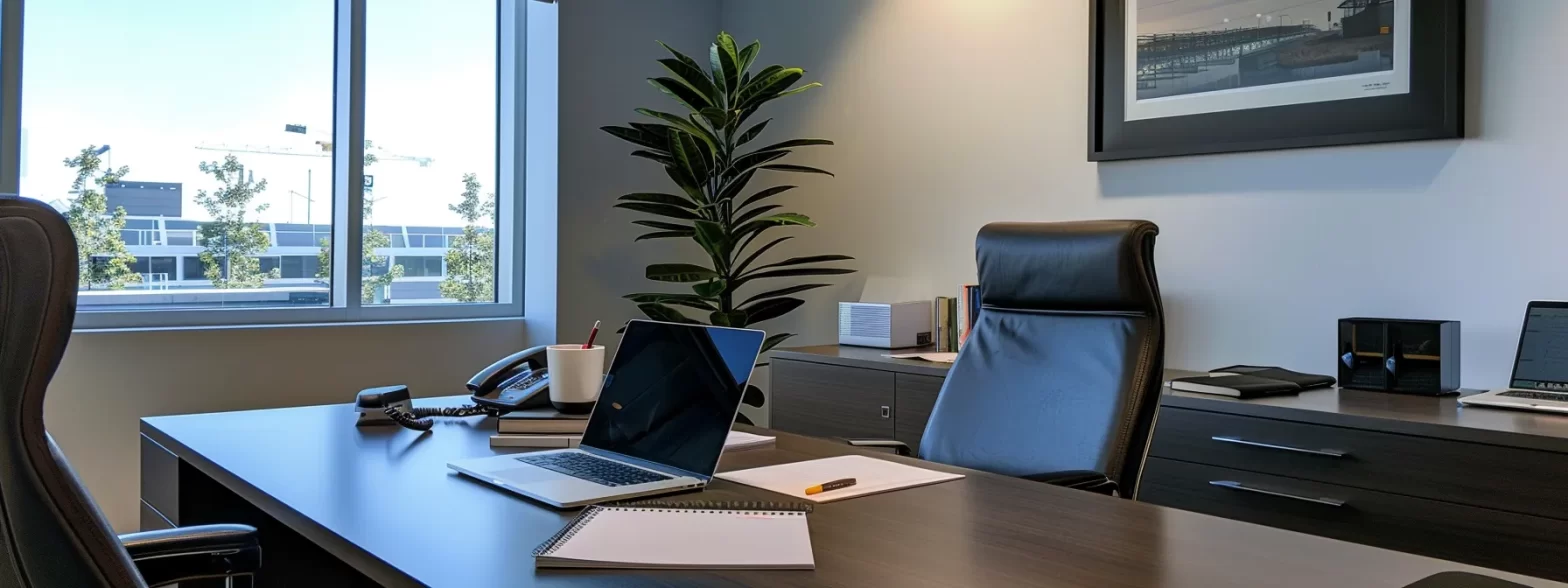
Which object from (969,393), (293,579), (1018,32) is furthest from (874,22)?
(293,579)

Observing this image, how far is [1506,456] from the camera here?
79.6 inches

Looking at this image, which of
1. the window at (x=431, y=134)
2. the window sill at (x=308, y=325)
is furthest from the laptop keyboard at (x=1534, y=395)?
the window at (x=431, y=134)

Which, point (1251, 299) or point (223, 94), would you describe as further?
point (223, 94)

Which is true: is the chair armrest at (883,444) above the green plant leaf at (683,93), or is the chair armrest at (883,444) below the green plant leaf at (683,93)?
below

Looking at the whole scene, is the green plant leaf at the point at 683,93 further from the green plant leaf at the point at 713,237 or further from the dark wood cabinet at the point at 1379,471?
the dark wood cabinet at the point at 1379,471

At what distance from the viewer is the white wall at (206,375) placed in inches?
136

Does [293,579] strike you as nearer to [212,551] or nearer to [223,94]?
[212,551]

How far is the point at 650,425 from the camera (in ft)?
5.31

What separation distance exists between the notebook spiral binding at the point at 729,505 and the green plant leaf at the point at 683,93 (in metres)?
2.61

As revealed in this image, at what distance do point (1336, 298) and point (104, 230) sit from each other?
3832 millimetres

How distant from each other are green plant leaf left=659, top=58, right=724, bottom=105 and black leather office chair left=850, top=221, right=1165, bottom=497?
1683mm

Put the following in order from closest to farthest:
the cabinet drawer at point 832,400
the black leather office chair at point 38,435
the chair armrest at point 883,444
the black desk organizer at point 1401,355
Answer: the black leather office chair at point 38,435
the chair armrest at point 883,444
the black desk organizer at point 1401,355
the cabinet drawer at point 832,400

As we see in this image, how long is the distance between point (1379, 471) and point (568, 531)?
1749mm

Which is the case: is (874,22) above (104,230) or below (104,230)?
above
